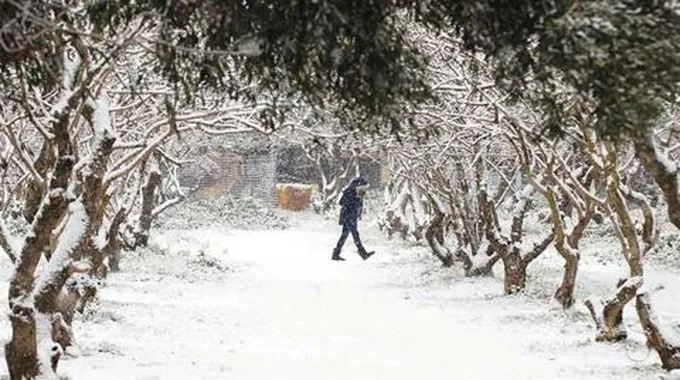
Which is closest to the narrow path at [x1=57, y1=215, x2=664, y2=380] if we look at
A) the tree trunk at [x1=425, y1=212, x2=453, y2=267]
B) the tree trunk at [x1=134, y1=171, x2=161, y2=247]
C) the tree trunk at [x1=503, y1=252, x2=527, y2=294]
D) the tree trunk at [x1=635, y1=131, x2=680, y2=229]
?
the tree trunk at [x1=503, y1=252, x2=527, y2=294]

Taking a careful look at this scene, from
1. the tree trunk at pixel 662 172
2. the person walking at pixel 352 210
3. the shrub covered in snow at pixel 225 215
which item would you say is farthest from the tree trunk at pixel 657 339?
the shrub covered in snow at pixel 225 215

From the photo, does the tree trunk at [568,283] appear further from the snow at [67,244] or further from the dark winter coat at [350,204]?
the dark winter coat at [350,204]

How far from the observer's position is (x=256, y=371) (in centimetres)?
1148

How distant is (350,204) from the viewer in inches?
1022

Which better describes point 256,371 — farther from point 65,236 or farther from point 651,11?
point 651,11

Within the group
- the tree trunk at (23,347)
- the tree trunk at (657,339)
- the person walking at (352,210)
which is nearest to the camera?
the tree trunk at (23,347)

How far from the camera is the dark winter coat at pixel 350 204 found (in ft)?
84.1

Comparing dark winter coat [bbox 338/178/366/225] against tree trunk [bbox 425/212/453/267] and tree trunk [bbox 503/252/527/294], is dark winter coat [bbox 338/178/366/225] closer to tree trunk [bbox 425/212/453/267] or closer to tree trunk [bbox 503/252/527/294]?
tree trunk [bbox 425/212/453/267]

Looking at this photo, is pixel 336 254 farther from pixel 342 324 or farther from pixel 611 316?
pixel 611 316

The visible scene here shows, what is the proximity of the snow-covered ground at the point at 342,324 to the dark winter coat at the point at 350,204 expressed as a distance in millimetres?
1136

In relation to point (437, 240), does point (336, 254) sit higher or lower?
lower

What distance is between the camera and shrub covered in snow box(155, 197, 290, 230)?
42.6 meters

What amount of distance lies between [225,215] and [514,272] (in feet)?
94.6

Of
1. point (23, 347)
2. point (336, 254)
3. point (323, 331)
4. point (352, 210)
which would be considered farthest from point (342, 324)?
point (336, 254)
